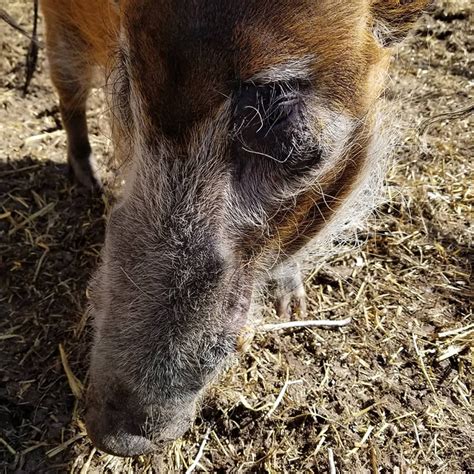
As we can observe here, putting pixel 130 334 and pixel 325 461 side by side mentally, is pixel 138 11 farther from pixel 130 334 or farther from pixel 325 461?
pixel 325 461

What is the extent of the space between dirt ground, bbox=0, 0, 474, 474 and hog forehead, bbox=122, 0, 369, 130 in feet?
2.77

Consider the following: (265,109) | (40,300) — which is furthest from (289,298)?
(265,109)

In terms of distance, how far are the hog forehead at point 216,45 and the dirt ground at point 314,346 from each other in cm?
84

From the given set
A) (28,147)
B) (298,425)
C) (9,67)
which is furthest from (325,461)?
(9,67)

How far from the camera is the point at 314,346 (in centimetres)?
256

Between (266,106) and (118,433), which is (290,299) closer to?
(118,433)

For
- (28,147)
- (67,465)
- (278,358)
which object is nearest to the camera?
(67,465)

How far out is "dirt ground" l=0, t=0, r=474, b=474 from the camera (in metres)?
2.27

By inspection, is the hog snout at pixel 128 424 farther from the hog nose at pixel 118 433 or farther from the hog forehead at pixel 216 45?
the hog forehead at pixel 216 45

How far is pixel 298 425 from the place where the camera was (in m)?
2.35

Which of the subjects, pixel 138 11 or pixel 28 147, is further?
pixel 28 147

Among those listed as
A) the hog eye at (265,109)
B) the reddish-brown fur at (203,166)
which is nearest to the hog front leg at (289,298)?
the reddish-brown fur at (203,166)

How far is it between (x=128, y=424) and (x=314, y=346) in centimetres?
98

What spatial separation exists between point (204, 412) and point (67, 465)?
513 millimetres
